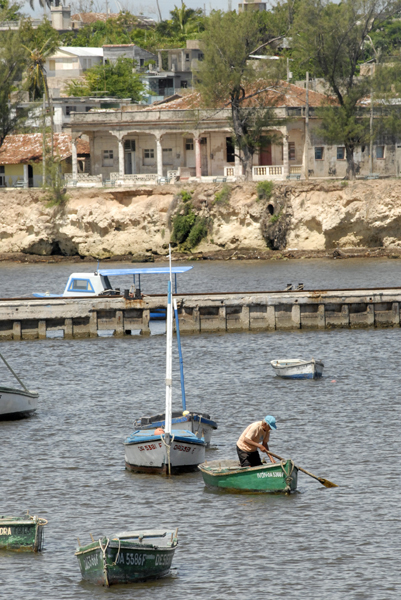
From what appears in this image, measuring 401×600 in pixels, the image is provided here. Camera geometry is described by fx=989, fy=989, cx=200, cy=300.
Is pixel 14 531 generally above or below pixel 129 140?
below

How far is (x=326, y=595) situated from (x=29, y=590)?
16.8 ft

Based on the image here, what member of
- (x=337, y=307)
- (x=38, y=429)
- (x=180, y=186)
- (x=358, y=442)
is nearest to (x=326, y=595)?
(x=358, y=442)

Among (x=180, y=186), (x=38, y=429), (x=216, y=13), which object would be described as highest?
(x=216, y=13)

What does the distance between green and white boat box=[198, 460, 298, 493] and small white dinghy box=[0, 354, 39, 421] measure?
9.13 m

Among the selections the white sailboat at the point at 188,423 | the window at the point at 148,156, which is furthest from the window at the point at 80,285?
the window at the point at 148,156

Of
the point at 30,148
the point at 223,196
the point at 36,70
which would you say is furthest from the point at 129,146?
the point at 36,70

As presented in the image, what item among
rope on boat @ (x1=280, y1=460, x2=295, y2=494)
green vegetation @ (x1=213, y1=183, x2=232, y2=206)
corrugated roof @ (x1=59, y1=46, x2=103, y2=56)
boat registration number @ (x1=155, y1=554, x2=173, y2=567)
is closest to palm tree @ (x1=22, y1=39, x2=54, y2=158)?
corrugated roof @ (x1=59, y1=46, x2=103, y2=56)

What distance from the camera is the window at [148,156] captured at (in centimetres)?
8450

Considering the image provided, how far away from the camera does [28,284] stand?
63000 mm

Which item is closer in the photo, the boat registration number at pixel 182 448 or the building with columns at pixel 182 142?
the boat registration number at pixel 182 448

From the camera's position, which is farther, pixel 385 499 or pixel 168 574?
pixel 385 499

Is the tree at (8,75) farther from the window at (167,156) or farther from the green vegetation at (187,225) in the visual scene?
the green vegetation at (187,225)

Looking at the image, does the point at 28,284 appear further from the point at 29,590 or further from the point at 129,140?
the point at 29,590

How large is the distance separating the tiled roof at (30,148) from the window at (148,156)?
6.78m
